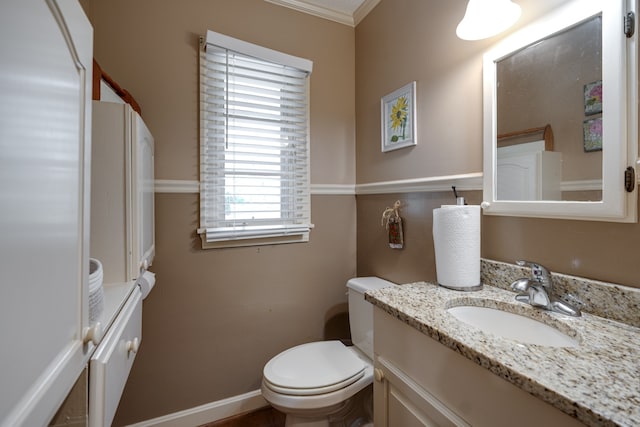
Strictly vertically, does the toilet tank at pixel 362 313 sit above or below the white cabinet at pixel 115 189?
below

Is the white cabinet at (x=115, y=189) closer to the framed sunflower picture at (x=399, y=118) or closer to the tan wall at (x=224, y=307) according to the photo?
the tan wall at (x=224, y=307)

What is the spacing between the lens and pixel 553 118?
3.21 ft

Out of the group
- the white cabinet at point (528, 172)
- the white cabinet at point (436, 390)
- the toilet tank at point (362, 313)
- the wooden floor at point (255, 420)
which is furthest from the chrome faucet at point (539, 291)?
the wooden floor at point (255, 420)

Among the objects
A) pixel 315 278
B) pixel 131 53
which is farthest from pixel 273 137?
pixel 315 278

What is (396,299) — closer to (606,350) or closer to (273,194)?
(606,350)

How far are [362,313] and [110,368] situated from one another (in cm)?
123

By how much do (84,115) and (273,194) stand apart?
127 cm

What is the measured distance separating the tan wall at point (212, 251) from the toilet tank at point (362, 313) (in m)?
0.30

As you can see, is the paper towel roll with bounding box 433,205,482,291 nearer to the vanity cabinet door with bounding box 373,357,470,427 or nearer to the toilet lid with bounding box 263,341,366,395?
the vanity cabinet door with bounding box 373,357,470,427

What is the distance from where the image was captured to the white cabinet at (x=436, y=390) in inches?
23.7

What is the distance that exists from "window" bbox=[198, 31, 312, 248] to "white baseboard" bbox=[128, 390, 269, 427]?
0.91 metres

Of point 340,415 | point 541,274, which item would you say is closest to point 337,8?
point 541,274

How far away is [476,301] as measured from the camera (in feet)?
3.39

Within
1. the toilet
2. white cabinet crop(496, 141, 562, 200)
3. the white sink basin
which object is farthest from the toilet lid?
white cabinet crop(496, 141, 562, 200)
